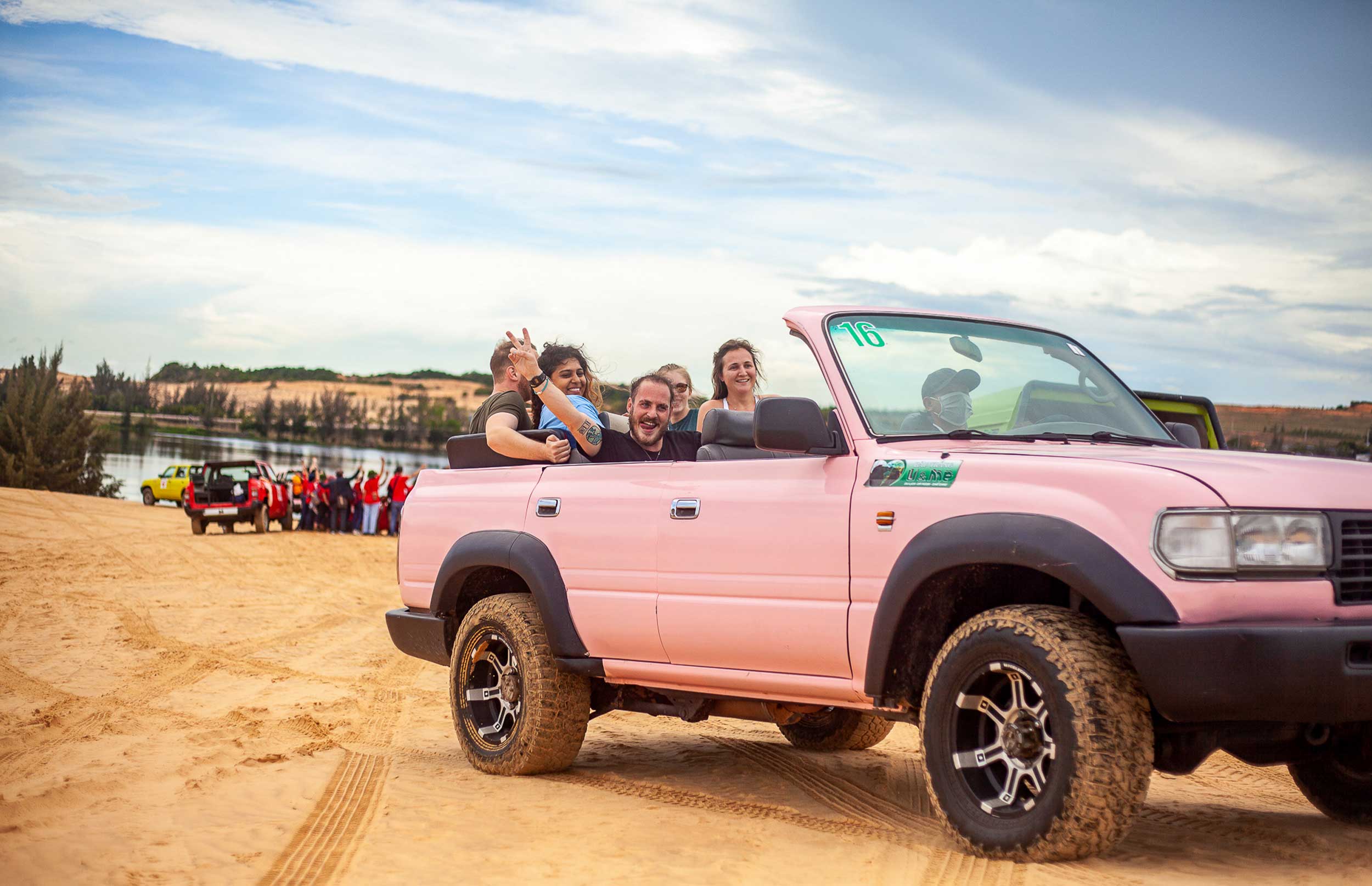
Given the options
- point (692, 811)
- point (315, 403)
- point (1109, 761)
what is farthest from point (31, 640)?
point (315, 403)

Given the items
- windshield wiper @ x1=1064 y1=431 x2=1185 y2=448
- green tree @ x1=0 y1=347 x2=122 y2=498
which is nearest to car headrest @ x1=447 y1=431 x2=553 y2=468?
windshield wiper @ x1=1064 y1=431 x2=1185 y2=448

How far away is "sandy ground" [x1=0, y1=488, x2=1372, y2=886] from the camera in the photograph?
4598 millimetres

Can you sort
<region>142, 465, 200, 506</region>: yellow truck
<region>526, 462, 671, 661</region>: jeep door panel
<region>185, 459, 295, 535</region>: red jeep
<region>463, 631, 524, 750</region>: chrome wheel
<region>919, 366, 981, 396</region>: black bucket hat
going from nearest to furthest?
<region>919, 366, 981, 396</region>: black bucket hat
<region>526, 462, 671, 661</region>: jeep door panel
<region>463, 631, 524, 750</region>: chrome wheel
<region>185, 459, 295, 535</region>: red jeep
<region>142, 465, 200, 506</region>: yellow truck

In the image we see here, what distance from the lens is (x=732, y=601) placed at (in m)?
5.32

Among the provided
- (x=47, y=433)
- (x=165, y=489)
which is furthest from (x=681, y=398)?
(x=47, y=433)

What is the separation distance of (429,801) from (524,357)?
7.94 ft

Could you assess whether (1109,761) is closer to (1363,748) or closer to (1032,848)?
(1032,848)

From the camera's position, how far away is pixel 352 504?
103ft

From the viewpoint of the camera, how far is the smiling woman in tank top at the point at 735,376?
8.05 metres

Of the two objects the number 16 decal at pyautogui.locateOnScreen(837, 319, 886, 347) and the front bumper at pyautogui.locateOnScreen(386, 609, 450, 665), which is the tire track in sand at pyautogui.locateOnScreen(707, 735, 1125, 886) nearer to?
the front bumper at pyautogui.locateOnScreen(386, 609, 450, 665)

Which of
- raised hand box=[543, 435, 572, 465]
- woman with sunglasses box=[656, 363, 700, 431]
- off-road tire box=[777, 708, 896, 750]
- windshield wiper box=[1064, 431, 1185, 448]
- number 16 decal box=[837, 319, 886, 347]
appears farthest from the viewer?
woman with sunglasses box=[656, 363, 700, 431]

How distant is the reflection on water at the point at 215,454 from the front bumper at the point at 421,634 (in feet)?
164

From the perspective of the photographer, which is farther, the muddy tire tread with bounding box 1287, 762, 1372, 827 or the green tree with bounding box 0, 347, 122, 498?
the green tree with bounding box 0, 347, 122, 498

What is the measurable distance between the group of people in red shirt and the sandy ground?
19.8 metres
